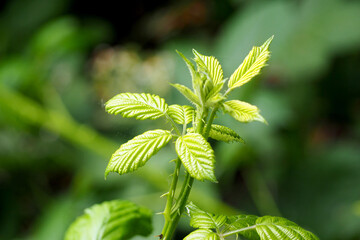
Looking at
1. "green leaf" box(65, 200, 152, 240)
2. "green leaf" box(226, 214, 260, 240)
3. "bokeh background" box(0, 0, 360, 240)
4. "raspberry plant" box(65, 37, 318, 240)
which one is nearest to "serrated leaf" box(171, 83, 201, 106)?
"raspberry plant" box(65, 37, 318, 240)

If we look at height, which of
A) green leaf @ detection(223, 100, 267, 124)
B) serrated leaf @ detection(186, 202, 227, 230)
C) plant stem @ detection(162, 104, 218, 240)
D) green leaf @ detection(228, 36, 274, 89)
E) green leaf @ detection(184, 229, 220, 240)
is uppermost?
green leaf @ detection(228, 36, 274, 89)

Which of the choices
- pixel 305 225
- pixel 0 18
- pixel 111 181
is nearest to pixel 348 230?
pixel 305 225

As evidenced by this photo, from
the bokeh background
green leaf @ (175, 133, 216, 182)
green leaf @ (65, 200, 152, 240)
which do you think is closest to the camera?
green leaf @ (175, 133, 216, 182)

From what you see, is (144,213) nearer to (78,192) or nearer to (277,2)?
(78,192)

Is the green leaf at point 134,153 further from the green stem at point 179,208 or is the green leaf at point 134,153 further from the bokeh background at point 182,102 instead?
the bokeh background at point 182,102

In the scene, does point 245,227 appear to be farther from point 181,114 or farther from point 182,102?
point 182,102

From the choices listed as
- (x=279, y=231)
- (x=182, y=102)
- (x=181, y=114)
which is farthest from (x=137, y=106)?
(x=182, y=102)

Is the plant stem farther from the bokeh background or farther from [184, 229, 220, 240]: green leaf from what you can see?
the bokeh background

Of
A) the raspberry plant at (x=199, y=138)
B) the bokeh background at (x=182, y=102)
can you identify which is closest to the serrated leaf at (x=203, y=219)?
the raspberry plant at (x=199, y=138)
